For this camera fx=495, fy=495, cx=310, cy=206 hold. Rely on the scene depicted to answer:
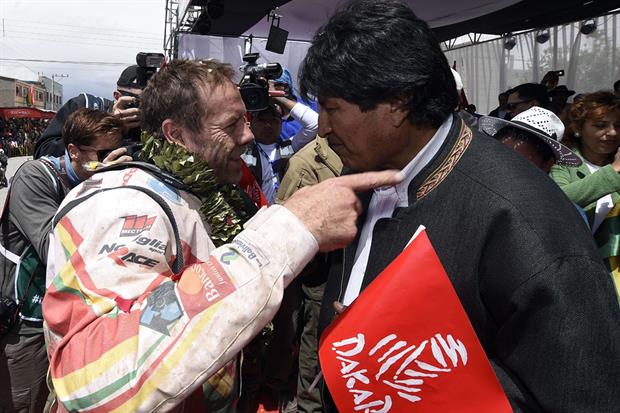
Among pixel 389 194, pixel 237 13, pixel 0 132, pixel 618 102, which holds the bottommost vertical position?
pixel 0 132

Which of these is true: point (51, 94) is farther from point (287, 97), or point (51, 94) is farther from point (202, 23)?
point (287, 97)

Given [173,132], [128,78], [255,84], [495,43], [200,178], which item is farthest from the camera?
[495,43]

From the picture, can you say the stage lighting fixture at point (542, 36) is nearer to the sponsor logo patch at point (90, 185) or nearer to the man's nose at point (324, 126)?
the man's nose at point (324, 126)

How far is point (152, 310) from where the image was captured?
928mm

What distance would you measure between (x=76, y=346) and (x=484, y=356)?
0.82 metres

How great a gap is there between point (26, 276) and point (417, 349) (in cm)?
215

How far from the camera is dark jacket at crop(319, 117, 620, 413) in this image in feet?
3.24

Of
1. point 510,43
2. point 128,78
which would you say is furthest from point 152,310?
point 510,43

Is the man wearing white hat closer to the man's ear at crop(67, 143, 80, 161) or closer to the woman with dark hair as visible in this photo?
the woman with dark hair

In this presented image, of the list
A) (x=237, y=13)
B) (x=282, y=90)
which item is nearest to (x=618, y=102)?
(x=282, y=90)

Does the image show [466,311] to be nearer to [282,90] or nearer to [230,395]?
[230,395]

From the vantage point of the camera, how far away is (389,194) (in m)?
1.30

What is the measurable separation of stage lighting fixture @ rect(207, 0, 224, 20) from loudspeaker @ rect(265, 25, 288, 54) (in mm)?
1109

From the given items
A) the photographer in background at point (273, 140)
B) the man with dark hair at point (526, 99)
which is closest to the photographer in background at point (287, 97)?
the photographer in background at point (273, 140)
